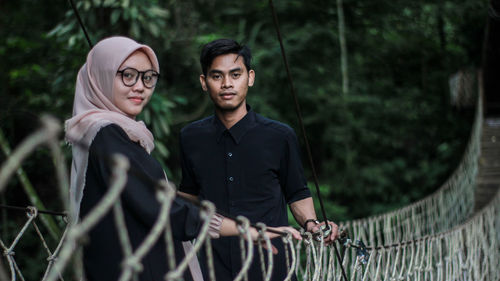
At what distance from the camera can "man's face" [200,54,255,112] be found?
1.46m

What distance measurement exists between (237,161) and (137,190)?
0.54 meters

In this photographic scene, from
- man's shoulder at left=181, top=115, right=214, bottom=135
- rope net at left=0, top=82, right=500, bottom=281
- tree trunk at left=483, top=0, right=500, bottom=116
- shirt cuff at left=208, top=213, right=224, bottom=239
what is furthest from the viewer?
tree trunk at left=483, top=0, right=500, bottom=116

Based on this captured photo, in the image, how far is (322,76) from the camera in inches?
235

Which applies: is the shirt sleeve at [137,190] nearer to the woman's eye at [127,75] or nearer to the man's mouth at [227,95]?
the woman's eye at [127,75]

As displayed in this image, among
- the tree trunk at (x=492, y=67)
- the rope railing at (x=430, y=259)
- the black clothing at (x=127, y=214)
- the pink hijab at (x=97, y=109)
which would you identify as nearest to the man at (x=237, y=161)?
the rope railing at (x=430, y=259)

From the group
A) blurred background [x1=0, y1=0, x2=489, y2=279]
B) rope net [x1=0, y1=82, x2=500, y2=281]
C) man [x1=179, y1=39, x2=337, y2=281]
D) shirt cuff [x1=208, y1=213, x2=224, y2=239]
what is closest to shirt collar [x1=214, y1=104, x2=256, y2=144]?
man [x1=179, y1=39, x2=337, y2=281]

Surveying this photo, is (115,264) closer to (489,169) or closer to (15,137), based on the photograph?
(15,137)

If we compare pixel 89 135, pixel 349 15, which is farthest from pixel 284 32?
pixel 89 135

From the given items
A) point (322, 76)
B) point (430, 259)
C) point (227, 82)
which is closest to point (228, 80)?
point (227, 82)

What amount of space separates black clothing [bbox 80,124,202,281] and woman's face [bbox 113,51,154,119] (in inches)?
5.6

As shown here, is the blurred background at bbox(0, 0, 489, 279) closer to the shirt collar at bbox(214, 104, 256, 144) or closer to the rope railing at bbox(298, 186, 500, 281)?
the shirt collar at bbox(214, 104, 256, 144)

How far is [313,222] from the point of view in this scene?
1451 millimetres

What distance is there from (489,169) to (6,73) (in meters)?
4.47

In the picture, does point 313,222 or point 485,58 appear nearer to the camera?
point 313,222
